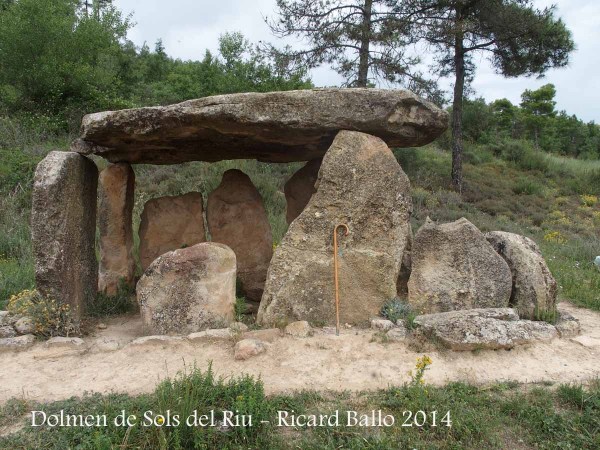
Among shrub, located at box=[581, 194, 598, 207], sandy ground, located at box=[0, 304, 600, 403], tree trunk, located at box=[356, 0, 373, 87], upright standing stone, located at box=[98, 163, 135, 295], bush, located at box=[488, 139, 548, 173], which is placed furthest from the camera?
bush, located at box=[488, 139, 548, 173]

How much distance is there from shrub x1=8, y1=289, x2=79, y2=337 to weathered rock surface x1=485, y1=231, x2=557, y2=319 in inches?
163

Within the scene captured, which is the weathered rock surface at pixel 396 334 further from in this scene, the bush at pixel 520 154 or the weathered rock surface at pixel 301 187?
the bush at pixel 520 154

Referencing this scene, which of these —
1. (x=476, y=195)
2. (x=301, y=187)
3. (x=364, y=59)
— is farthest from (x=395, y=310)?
(x=476, y=195)

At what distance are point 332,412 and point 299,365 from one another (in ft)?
2.41

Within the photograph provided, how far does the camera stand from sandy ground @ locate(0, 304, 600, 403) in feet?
12.8

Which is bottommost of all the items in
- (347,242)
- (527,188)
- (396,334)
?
(396,334)

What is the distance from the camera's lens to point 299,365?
412 cm

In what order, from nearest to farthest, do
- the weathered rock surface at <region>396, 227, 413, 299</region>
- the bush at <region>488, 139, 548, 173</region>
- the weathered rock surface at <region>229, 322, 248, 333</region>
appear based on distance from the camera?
the weathered rock surface at <region>229, 322, 248, 333</region>
the weathered rock surface at <region>396, 227, 413, 299</region>
the bush at <region>488, 139, 548, 173</region>

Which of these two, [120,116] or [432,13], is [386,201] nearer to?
[120,116]

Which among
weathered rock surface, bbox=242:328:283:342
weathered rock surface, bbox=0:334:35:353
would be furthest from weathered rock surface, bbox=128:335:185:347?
weathered rock surface, bbox=0:334:35:353

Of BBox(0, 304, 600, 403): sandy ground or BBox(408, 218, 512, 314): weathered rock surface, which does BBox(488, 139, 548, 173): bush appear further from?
BBox(0, 304, 600, 403): sandy ground

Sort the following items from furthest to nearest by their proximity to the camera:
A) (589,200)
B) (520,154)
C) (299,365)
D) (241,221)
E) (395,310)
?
1. (520,154)
2. (589,200)
3. (241,221)
4. (395,310)
5. (299,365)

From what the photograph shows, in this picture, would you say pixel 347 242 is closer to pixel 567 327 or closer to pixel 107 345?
pixel 567 327

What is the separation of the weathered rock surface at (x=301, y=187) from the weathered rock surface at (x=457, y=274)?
226 centimetres
